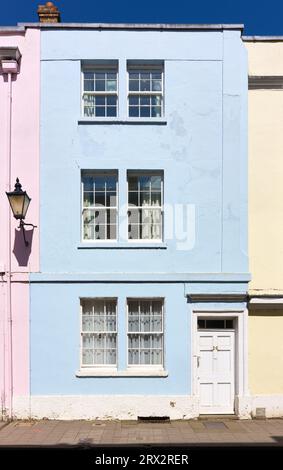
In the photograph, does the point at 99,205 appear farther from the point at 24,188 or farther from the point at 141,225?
the point at 24,188

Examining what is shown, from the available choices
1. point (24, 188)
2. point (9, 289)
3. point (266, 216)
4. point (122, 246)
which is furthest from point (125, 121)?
point (9, 289)

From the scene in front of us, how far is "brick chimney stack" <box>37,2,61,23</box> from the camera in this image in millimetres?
13945

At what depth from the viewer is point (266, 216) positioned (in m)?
13.1

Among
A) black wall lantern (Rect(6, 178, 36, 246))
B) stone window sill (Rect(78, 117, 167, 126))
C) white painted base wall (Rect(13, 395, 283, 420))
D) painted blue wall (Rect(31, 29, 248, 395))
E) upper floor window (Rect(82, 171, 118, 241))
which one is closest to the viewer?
black wall lantern (Rect(6, 178, 36, 246))

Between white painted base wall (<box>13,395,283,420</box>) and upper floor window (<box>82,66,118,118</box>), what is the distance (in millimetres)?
6887

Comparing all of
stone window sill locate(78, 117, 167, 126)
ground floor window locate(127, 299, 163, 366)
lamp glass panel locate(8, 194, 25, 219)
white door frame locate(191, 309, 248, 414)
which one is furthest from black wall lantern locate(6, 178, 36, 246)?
white door frame locate(191, 309, 248, 414)

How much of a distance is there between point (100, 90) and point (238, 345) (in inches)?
281

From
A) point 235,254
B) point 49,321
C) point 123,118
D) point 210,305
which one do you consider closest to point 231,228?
point 235,254

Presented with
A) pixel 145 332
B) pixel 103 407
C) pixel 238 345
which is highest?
pixel 145 332

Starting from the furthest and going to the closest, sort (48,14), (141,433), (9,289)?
(48,14)
(9,289)
(141,433)

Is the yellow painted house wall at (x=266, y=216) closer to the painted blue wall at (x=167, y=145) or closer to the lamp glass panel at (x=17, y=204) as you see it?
the painted blue wall at (x=167, y=145)

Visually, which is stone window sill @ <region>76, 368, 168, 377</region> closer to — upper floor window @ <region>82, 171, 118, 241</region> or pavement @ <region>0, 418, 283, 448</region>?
pavement @ <region>0, 418, 283, 448</region>
